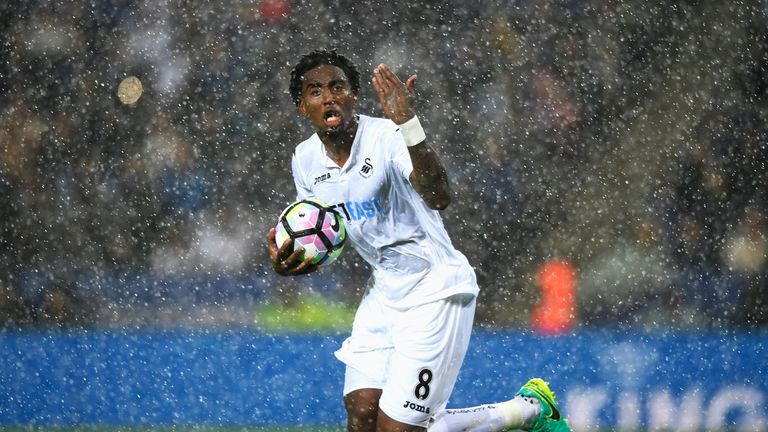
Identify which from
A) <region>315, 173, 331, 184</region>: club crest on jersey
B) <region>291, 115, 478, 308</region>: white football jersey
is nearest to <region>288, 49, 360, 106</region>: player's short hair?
<region>291, 115, 478, 308</region>: white football jersey

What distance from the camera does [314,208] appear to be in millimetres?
3736

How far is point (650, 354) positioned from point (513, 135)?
2628mm

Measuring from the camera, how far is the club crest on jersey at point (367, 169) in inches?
145

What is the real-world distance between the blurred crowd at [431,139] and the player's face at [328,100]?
5.35 m

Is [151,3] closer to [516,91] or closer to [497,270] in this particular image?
[516,91]

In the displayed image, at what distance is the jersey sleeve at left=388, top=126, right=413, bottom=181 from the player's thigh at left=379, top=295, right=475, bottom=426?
520mm

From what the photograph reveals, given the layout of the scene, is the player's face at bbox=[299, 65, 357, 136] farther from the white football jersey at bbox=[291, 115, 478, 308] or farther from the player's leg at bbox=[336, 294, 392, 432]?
the player's leg at bbox=[336, 294, 392, 432]

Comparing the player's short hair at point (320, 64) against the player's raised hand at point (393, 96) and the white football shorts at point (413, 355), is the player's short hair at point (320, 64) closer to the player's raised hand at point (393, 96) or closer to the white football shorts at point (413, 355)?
the player's raised hand at point (393, 96)

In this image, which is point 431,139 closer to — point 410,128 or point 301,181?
point 301,181

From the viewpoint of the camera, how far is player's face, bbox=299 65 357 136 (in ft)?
12.1

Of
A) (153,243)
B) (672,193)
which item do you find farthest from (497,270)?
(153,243)

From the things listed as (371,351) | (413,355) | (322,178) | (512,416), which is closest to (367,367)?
(371,351)

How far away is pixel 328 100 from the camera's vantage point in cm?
369

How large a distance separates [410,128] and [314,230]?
0.61 meters
